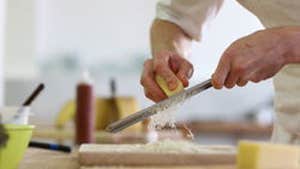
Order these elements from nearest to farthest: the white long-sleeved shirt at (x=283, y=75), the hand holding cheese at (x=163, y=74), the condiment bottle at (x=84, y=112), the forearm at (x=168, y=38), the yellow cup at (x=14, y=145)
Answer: the yellow cup at (x=14, y=145)
the hand holding cheese at (x=163, y=74)
the white long-sleeved shirt at (x=283, y=75)
the forearm at (x=168, y=38)
the condiment bottle at (x=84, y=112)

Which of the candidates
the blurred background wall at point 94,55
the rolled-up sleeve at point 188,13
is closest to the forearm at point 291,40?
the rolled-up sleeve at point 188,13

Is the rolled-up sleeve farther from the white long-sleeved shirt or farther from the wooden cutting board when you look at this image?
the wooden cutting board

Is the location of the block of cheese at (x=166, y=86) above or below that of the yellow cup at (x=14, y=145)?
above

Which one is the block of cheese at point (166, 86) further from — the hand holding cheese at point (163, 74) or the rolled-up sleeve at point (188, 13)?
the rolled-up sleeve at point (188, 13)

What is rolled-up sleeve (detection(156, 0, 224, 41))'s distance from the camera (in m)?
1.71

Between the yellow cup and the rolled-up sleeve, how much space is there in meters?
0.79

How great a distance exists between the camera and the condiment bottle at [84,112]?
211 centimetres

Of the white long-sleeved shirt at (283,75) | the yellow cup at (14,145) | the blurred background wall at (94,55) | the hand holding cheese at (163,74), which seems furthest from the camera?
the blurred background wall at (94,55)

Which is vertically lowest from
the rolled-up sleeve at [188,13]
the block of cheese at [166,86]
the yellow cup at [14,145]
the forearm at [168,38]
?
the yellow cup at [14,145]

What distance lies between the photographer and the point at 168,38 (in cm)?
168

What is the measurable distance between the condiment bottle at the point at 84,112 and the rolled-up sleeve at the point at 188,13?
19.1 inches

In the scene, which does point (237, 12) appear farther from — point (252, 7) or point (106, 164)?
point (106, 164)

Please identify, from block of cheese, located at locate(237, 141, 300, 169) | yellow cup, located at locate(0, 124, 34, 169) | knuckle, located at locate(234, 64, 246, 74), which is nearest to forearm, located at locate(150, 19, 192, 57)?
knuckle, located at locate(234, 64, 246, 74)

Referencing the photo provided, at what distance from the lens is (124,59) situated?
15.2 feet
